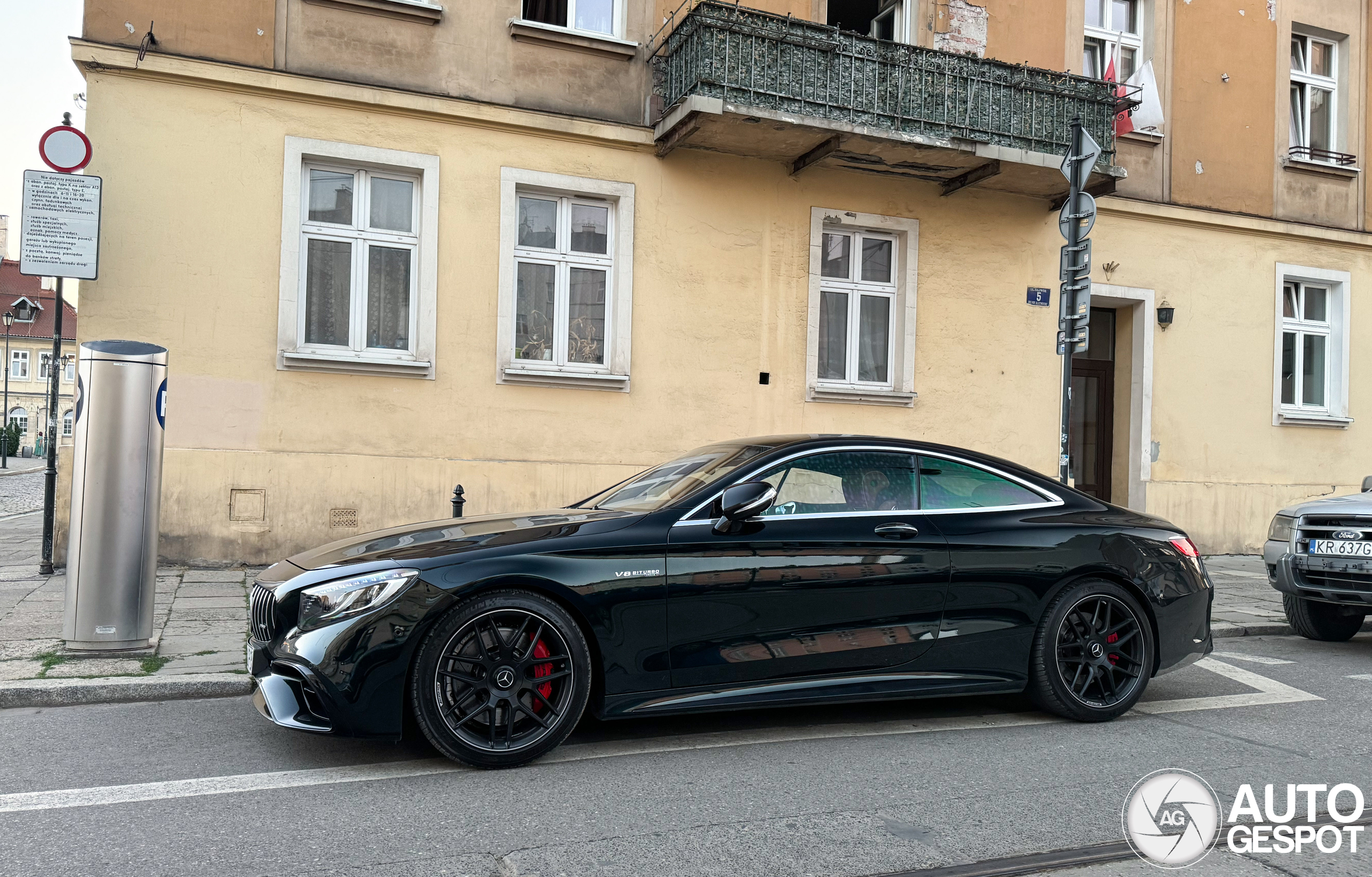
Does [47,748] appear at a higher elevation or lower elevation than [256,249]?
lower

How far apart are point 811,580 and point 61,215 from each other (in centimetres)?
724

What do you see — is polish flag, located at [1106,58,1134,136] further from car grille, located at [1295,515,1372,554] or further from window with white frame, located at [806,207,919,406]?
car grille, located at [1295,515,1372,554]

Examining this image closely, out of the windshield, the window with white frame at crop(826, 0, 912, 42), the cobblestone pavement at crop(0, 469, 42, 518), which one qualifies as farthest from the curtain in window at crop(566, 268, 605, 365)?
the cobblestone pavement at crop(0, 469, 42, 518)

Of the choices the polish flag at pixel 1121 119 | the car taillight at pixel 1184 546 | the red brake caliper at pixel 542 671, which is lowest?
the red brake caliper at pixel 542 671

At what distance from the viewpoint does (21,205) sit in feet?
28.1

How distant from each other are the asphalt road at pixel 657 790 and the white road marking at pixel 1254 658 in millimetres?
1638

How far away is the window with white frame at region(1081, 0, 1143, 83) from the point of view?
14.1 metres

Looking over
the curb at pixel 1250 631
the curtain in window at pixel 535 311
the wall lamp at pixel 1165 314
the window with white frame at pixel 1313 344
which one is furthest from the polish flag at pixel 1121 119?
the curtain in window at pixel 535 311

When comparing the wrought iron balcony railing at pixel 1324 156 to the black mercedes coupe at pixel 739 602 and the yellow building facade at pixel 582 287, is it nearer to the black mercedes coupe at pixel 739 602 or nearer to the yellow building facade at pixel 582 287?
the yellow building facade at pixel 582 287

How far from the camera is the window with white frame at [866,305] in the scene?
40.9ft

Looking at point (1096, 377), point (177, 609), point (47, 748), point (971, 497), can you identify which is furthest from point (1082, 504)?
point (1096, 377)

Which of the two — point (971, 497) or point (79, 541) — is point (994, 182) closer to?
point (971, 497)

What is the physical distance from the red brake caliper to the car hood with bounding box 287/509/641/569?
447 millimetres

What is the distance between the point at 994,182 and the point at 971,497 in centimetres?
822
